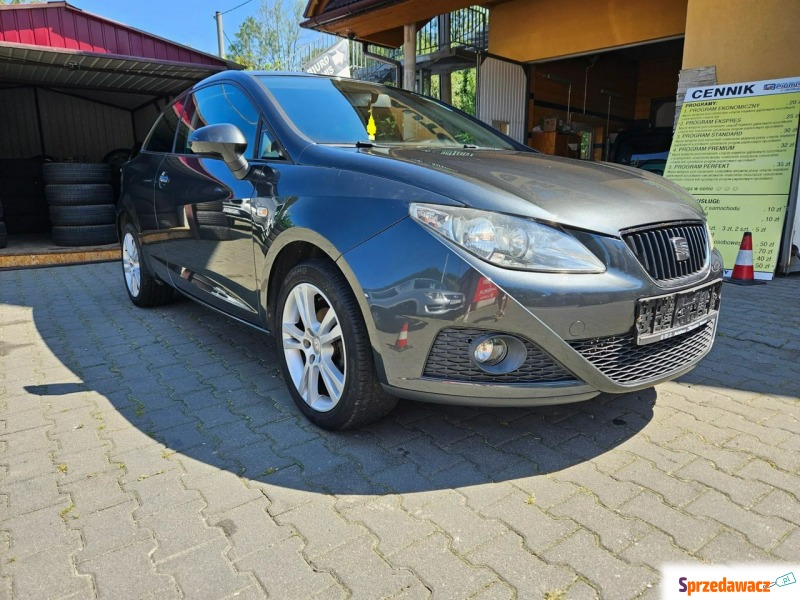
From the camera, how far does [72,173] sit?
7.37 meters

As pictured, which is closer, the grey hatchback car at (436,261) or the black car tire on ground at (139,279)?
the grey hatchback car at (436,261)

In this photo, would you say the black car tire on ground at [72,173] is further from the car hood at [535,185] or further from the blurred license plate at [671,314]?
the blurred license plate at [671,314]

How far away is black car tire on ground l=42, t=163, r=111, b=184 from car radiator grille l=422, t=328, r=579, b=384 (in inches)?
285

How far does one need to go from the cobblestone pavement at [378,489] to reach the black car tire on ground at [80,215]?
509cm

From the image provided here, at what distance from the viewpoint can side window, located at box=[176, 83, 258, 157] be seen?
2934 mm

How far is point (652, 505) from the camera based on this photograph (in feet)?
6.43

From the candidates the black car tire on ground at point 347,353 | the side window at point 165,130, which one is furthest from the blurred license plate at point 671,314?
the side window at point 165,130

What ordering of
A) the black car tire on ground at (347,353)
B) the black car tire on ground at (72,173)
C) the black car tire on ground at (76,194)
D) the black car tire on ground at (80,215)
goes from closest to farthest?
the black car tire on ground at (347,353) → the black car tire on ground at (72,173) → the black car tire on ground at (76,194) → the black car tire on ground at (80,215)

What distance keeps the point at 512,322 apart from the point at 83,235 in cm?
764

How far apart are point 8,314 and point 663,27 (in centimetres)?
933

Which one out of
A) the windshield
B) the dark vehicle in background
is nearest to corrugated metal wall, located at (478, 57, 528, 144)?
the dark vehicle in background

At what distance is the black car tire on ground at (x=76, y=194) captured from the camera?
7441mm

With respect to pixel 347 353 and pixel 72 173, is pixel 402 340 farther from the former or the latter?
pixel 72 173

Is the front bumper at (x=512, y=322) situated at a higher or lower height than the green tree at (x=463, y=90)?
lower
